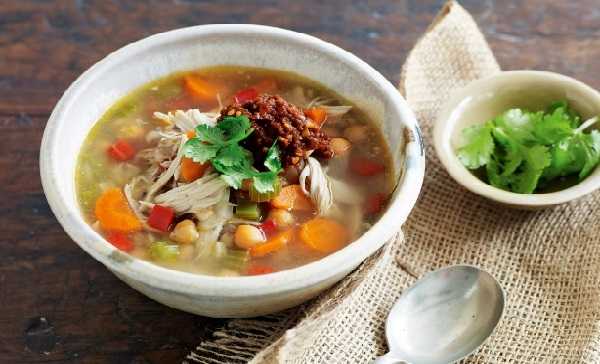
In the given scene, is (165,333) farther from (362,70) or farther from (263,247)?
(362,70)

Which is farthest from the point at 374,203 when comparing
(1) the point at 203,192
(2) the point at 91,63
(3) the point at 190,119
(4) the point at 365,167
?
(2) the point at 91,63

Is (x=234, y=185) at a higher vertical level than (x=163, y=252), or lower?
higher

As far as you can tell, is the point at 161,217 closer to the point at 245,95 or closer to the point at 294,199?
the point at 294,199

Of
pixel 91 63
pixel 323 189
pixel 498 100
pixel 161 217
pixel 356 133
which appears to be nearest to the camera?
pixel 161 217

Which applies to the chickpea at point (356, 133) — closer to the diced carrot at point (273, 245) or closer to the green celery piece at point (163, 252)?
the diced carrot at point (273, 245)

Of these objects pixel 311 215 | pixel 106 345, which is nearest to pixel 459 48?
pixel 311 215

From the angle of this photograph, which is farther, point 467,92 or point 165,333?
point 467,92

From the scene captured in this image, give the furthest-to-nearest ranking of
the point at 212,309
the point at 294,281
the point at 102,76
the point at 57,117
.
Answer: the point at 102,76
the point at 57,117
the point at 212,309
the point at 294,281
